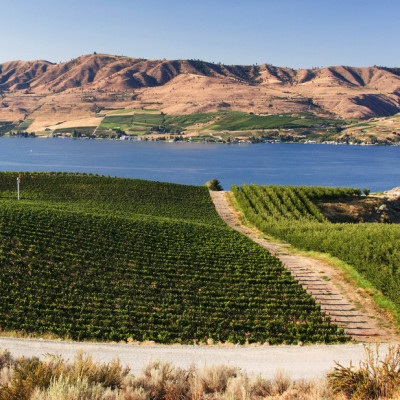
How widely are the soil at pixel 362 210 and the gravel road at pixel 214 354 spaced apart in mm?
46676

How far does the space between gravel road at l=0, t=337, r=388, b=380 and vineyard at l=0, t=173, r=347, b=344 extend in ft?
6.21

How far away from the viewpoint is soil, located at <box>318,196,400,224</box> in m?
64.5

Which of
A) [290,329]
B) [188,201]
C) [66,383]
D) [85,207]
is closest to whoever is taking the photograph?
[66,383]

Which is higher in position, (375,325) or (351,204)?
(351,204)

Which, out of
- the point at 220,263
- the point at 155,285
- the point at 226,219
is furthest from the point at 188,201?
the point at 155,285

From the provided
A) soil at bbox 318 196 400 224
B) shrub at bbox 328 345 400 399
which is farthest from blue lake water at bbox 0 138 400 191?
shrub at bbox 328 345 400 399

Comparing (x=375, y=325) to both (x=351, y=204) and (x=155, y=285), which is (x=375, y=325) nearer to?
(x=155, y=285)

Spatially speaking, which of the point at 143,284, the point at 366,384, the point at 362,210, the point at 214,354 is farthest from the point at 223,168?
the point at 366,384

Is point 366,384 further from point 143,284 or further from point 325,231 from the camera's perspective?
point 325,231

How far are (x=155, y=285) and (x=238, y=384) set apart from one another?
50.7 feet

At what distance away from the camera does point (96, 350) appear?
17.8 meters

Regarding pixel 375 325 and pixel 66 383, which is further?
pixel 375 325

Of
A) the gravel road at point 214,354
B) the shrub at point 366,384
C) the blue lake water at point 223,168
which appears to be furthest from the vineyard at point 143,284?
the blue lake water at point 223,168

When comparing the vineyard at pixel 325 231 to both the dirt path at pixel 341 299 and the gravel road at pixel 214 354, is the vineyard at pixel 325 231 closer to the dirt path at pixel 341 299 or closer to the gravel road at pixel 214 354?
the dirt path at pixel 341 299
